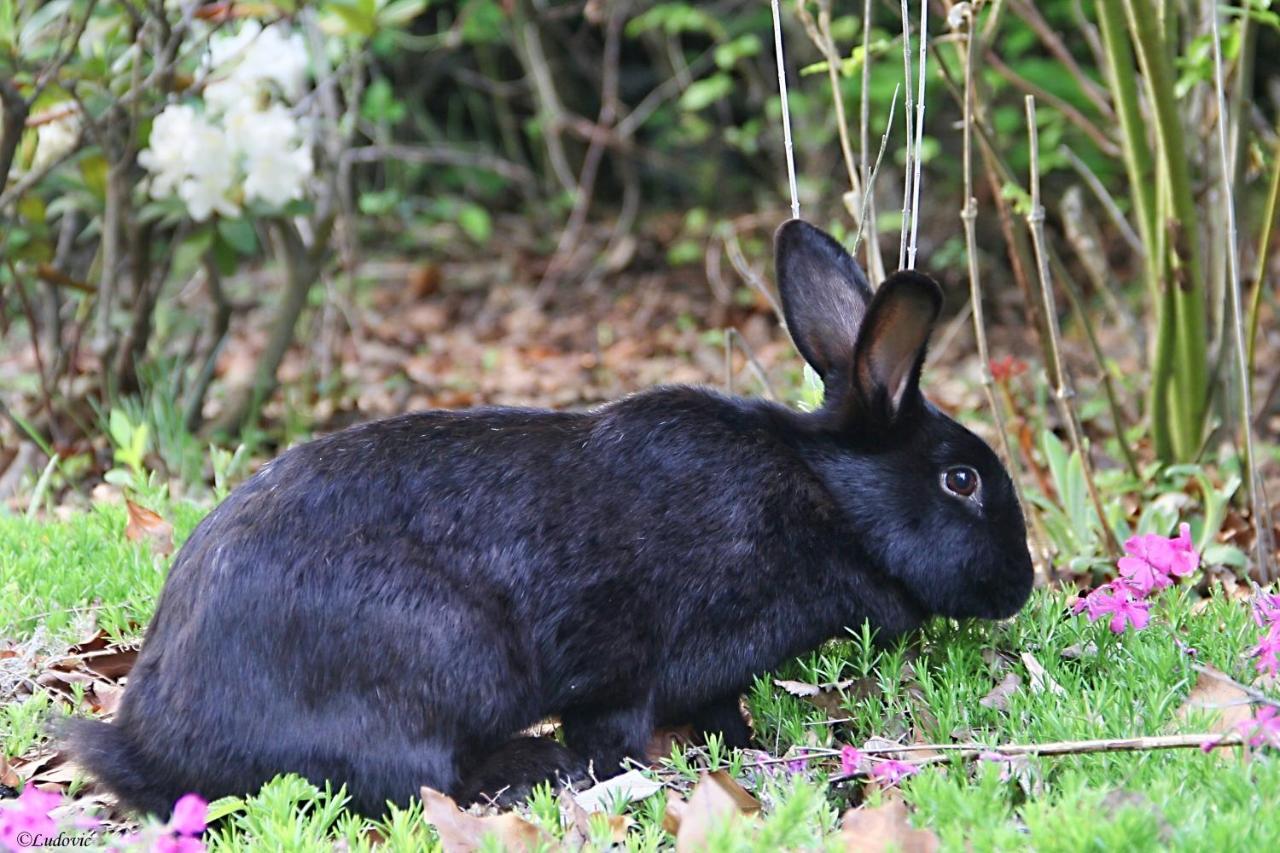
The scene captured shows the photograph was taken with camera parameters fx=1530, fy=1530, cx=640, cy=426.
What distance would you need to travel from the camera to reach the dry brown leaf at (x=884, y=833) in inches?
96.8

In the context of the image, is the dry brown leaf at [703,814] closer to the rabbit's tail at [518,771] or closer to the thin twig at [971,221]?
the rabbit's tail at [518,771]

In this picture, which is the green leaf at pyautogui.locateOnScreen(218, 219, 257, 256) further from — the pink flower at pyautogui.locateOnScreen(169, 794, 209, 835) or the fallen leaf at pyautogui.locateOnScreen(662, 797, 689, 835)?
the pink flower at pyautogui.locateOnScreen(169, 794, 209, 835)

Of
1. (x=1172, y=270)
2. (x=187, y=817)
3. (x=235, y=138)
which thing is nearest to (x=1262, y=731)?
(x=187, y=817)

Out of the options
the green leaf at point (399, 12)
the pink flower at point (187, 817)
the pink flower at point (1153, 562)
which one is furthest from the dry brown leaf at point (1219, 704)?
the green leaf at point (399, 12)

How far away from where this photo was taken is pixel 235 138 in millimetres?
5676

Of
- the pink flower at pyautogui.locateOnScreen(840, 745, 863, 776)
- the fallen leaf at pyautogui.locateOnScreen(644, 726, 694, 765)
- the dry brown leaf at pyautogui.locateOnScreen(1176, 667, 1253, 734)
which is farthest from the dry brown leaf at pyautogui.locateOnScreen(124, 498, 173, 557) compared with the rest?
the dry brown leaf at pyautogui.locateOnScreen(1176, 667, 1253, 734)

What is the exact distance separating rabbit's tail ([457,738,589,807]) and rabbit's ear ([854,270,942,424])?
3.32ft

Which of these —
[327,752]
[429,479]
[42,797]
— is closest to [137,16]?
[429,479]

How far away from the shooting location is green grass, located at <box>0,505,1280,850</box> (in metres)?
2.46

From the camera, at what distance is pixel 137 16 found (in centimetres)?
527

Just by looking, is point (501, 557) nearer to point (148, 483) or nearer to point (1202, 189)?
point (148, 483)

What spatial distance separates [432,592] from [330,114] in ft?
14.9

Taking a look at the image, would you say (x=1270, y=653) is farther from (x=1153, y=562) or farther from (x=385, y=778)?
(x=385, y=778)

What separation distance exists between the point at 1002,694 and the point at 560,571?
3.22 ft
